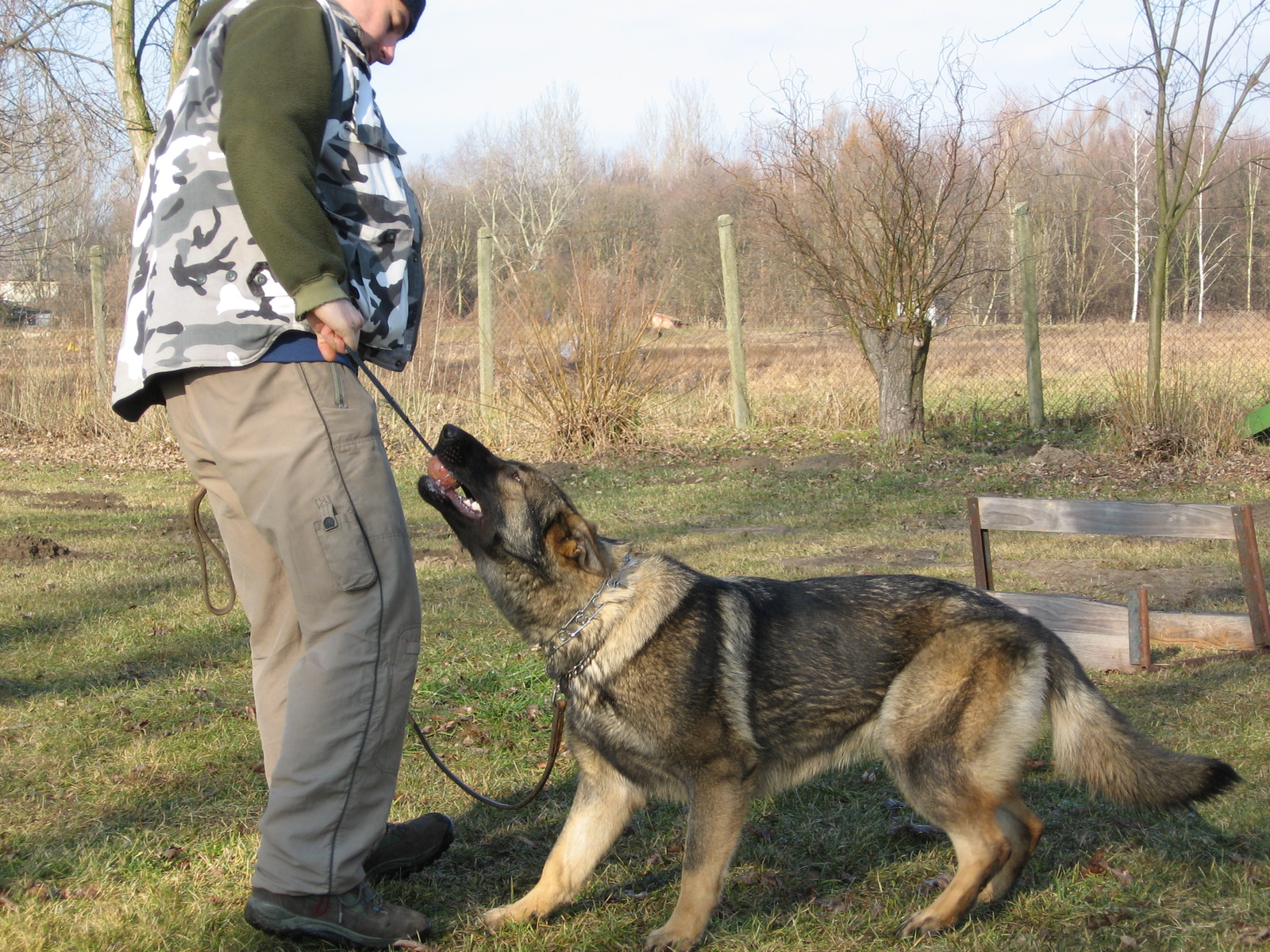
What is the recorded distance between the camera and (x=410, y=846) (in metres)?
3.12

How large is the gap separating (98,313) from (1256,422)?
50.5ft

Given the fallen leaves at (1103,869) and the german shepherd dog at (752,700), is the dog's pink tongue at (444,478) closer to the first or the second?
the german shepherd dog at (752,700)

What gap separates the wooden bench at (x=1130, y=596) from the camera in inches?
203

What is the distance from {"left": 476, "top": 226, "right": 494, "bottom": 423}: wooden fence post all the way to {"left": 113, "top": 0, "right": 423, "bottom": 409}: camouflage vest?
34.5 ft

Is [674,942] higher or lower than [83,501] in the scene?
lower

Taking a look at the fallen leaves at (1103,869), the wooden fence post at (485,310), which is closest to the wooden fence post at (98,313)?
the wooden fence post at (485,310)

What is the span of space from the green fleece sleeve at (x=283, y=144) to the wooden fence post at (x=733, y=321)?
1153 cm

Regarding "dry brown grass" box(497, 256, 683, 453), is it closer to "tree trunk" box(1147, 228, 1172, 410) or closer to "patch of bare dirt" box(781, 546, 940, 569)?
"patch of bare dirt" box(781, 546, 940, 569)

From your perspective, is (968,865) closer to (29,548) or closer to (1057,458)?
(29,548)

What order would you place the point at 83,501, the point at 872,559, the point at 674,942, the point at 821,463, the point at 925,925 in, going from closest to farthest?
the point at 674,942 → the point at 925,925 → the point at 872,559 → the point at 83,501 → the point at 821,463

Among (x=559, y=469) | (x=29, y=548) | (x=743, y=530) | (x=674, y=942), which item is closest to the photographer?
(x=674, y=942)

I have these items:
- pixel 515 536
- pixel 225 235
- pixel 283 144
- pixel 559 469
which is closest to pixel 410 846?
pixel 515 536

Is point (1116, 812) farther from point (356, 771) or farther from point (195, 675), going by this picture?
point (195, 675)

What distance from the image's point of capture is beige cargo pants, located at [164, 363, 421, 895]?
2.45m
